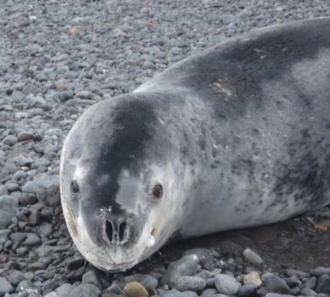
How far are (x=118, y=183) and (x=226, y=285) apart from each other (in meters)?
0.61

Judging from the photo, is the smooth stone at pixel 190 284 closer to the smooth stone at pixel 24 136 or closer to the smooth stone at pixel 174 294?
the smooth stone at pixel 174 294

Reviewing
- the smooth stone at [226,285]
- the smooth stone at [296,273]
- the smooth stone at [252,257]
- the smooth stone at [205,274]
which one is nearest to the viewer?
the smooth stone at [226,285]

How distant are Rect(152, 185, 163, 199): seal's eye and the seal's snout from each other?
265 mm

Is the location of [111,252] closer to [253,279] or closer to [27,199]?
[253,279]

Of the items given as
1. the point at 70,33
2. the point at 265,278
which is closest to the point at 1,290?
the point at 265,278

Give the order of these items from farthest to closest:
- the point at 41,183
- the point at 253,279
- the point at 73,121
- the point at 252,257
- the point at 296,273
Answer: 1. the point at 73,121
2. the point at 41,183
3. the point at 252,257
4. the point at 296,273
5. the point at 253,279

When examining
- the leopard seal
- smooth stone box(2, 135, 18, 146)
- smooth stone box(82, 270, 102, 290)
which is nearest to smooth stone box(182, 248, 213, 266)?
the leopard seal

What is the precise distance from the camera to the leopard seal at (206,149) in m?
2.69

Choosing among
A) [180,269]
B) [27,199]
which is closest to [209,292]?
[180,269]

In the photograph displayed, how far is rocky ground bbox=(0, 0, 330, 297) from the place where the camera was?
2.88 meters

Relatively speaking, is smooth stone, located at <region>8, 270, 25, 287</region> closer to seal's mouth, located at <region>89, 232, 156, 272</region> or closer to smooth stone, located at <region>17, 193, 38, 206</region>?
seal's mouth, located at <region>89, 232, 156, 272</region>

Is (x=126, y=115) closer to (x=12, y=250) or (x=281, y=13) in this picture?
(x=12, y=250)

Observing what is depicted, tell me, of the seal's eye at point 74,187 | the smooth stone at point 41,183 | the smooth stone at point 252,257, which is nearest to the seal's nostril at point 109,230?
the seal's eye at point 74,187

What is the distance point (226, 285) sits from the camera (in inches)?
110
